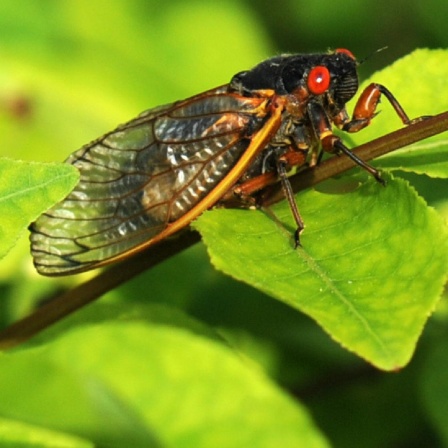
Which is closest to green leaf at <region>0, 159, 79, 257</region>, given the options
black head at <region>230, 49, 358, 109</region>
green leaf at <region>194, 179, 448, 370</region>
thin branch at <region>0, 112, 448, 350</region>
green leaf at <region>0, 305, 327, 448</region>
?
green leaf at <region>194, 179, 448, 370</region>

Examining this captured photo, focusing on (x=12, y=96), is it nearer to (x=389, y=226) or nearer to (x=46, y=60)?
(x=46, y=60)

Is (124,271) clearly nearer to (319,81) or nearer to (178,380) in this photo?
(178,380)

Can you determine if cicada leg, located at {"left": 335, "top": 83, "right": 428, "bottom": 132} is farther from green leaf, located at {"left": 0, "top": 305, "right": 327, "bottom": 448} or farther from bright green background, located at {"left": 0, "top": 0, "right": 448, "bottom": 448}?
green leaf, located at {"left": 0, "top": 305, "right": 327, "bottom": 448}

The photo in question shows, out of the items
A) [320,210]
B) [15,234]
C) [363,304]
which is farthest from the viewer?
[320,210]

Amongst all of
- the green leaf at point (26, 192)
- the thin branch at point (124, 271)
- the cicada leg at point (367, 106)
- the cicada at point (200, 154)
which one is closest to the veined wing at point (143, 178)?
the cicada at point (200, 154)

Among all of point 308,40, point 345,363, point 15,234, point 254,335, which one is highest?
point 15,234

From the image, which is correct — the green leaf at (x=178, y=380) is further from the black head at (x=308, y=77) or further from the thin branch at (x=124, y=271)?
the black head at (x=308, y=77)

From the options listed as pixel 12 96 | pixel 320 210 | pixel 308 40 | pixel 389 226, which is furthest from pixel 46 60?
pixel 389 226
